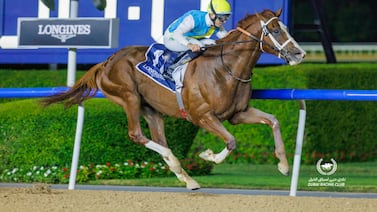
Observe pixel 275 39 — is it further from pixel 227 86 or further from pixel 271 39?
pixel 227 86

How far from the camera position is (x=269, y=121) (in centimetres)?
1002

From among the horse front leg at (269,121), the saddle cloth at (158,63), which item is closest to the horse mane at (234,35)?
the saddle cloth at (158,63)

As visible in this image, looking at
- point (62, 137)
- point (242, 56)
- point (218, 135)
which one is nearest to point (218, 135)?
point (218, 135)

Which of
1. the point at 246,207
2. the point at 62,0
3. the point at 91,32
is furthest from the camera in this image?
the point at 62,0

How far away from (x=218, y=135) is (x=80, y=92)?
152 cm

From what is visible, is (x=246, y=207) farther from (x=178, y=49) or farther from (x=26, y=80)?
(x=26, y=80)

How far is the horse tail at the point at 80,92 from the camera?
11000 millimetres

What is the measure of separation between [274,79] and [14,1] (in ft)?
9.26

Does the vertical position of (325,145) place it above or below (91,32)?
below

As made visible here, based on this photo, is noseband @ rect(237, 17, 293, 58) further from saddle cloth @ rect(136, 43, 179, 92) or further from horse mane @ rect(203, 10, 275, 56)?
saddle cloth @ rect(136, 43, 179, 92)

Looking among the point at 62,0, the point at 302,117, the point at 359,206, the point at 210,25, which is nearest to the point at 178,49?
the point at 210,25

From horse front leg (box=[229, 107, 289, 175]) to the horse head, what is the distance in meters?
0.46

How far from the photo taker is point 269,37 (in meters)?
10.0

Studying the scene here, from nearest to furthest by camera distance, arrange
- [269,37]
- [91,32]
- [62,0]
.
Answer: [269,37], [91,32], [62,0]
